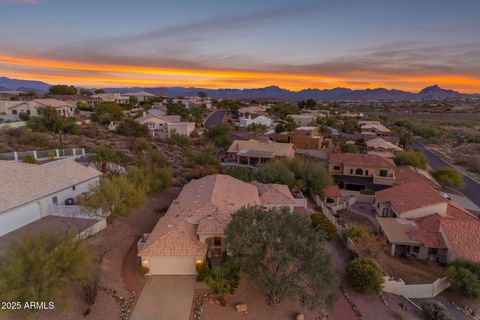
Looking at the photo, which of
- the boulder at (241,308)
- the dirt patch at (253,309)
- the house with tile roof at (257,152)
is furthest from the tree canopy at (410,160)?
the boulder at (241,308)

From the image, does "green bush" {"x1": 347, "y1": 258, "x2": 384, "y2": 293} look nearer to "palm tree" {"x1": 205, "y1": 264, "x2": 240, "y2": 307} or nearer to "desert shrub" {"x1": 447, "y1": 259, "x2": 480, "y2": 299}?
"desert shrub" {"x1": 447, "y1": 259, "x2": 480, "y2": 299}

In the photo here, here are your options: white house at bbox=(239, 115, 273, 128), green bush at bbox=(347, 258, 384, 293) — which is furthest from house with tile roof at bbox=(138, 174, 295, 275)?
white house at bbox=(239, 115, 273, 128)

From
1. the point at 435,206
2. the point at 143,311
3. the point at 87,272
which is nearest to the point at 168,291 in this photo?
the point at 143,311

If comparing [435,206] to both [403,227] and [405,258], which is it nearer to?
[403,227]

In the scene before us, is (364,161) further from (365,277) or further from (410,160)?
(365,277)

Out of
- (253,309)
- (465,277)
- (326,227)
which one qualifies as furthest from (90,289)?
(465,277)

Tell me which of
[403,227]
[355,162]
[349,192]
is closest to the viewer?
[403,227]
